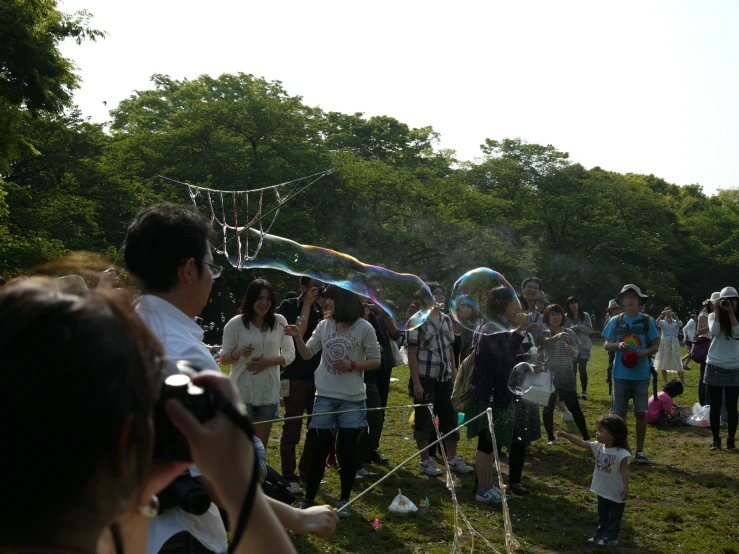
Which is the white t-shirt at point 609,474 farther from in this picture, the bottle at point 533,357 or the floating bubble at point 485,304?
the floating bubble at point 485,304

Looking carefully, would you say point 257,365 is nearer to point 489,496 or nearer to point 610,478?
point 489,496

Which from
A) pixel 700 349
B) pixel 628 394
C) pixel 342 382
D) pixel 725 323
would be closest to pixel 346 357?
pixel 342 382

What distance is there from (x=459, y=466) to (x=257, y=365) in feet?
10.2

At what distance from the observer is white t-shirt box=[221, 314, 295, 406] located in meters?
6.91

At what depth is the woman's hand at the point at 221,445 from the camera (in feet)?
3.74

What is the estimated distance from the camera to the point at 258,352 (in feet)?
22.9

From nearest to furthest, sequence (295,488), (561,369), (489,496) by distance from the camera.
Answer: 1. (489,496)
2. (295,488)
3. (561,369)

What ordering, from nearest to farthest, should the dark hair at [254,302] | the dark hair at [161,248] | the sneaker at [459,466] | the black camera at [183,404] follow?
the black camera at [183,404], the dark hair at [161,248], the dark hair at [254,302], the sneaker at [459,466]

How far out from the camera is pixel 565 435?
21.5 ft

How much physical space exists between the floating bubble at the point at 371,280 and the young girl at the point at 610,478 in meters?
2.26

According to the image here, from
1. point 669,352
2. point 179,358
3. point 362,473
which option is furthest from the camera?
point 669,352

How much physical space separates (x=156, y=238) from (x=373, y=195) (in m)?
38.6

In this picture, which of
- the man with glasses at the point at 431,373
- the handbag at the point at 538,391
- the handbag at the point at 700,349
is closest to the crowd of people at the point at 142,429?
the handbag at the point at 538,391

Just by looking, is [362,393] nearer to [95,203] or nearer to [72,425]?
[72,425]
